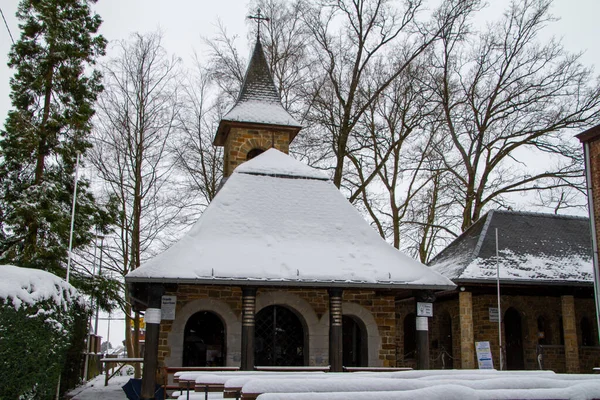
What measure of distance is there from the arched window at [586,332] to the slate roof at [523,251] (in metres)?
1.99

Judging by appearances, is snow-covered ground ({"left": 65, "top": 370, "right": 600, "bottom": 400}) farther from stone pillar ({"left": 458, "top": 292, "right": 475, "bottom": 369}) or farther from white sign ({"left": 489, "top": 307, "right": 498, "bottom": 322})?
white sign ({"left": 489, "top": 307, "right": 498, "bottom": 322})

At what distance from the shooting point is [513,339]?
17.7 meters

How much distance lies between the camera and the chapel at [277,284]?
1078 centimetres

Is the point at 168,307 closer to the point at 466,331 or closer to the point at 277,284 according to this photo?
the point at 277,284

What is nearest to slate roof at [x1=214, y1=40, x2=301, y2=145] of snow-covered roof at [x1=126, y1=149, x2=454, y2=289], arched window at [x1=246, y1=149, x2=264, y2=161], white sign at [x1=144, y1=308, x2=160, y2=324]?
arched window at [x1=246, y1=149, x2=264, y2=161]

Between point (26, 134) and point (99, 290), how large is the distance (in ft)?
14.1

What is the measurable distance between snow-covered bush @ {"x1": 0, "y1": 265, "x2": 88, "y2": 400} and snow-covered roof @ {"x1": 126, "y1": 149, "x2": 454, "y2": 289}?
4.27 ft

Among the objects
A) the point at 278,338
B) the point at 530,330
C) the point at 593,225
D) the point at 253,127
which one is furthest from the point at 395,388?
the point at 530,330

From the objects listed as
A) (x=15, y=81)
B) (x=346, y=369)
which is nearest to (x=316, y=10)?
(x=15, y=81)

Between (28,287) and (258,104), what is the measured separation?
10.7 metres

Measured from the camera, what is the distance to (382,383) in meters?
4.83

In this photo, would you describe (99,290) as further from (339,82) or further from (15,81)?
(339,82)

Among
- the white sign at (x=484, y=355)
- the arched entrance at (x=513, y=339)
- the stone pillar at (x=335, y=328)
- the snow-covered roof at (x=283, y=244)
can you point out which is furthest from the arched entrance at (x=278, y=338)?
the arched entrance at (x=513, y=339)

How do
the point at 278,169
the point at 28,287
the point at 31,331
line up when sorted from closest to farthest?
1. the point at 31,331
2. the point at 28,287
3. the point at 278,169
